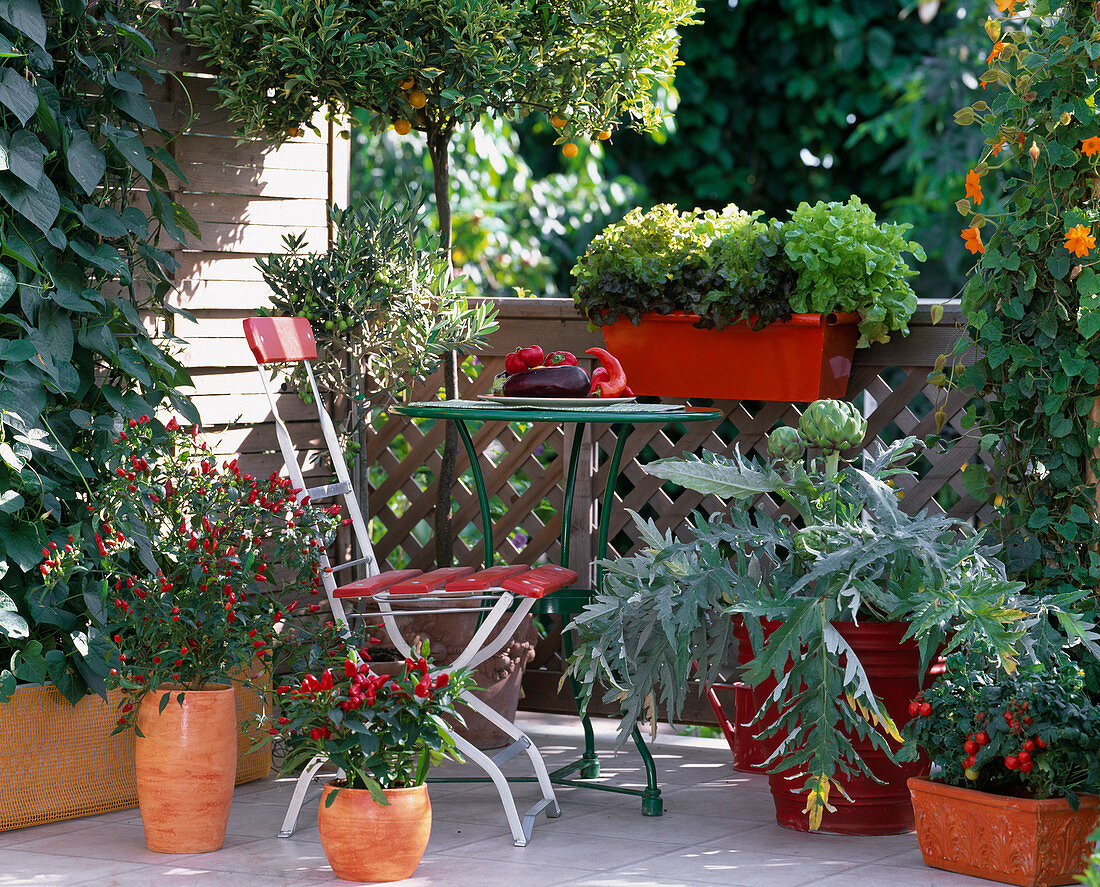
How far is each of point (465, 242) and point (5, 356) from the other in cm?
408

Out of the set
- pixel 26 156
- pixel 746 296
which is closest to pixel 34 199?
pixel 26 156

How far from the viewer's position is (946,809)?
2738 millimetres

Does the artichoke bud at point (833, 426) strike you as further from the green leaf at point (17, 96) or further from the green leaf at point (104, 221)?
the green leaf at point (17, 96)

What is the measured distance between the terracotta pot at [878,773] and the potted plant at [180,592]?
1162 millimetres

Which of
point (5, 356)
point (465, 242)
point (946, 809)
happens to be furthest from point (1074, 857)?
point (465, 242)

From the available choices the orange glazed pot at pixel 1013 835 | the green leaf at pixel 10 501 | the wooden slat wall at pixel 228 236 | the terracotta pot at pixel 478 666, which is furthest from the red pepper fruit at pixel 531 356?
the orange glazed pot at pixel 1013 835

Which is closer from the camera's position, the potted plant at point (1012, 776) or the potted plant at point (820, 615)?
the potted plant at point (1012, 776)

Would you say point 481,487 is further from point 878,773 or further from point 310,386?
point 878,773

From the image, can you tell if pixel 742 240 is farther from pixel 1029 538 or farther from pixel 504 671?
pixel 504 671

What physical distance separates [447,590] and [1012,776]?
118cm

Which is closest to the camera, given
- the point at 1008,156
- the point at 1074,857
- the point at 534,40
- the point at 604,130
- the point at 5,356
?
the point at 1074,857

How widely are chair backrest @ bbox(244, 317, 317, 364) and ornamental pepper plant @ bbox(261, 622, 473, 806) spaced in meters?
0.80

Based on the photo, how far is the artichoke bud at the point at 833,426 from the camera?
10.1ft

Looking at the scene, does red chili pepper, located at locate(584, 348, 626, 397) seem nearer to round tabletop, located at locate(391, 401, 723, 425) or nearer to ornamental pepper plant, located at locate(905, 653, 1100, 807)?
round tabletop, located at locate(391, 401, 723, 425)
